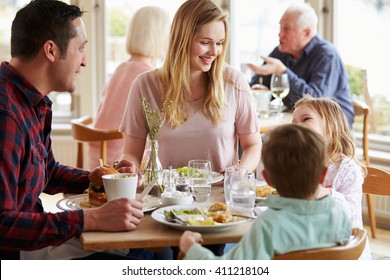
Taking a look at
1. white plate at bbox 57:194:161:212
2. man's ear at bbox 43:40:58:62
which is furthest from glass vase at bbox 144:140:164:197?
man's ear at bbox 43:40:58:62

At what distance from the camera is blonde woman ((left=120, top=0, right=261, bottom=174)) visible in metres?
2.92

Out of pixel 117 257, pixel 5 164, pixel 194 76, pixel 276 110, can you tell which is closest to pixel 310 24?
pixel 276 110

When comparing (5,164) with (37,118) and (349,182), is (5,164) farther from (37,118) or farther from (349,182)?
(349,182)

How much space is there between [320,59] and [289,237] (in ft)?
10.3

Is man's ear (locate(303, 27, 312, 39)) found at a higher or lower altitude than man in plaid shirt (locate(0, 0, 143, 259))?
higher

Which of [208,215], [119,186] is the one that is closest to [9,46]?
[119,186]

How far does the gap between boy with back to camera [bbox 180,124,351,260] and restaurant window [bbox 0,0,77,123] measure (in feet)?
14.3

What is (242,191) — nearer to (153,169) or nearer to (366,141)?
(153,169)

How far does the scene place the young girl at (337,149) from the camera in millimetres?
2535

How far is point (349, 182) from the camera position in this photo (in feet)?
8.37

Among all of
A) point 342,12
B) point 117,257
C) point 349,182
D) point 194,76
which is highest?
point 342,12

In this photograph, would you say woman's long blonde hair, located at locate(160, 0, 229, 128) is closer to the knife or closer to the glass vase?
the glass vase

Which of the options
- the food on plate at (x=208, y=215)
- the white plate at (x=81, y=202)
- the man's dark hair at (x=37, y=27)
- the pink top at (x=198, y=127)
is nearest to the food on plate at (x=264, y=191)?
the food on plate at (x=208, y=215)

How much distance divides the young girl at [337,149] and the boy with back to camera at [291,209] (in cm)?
70
